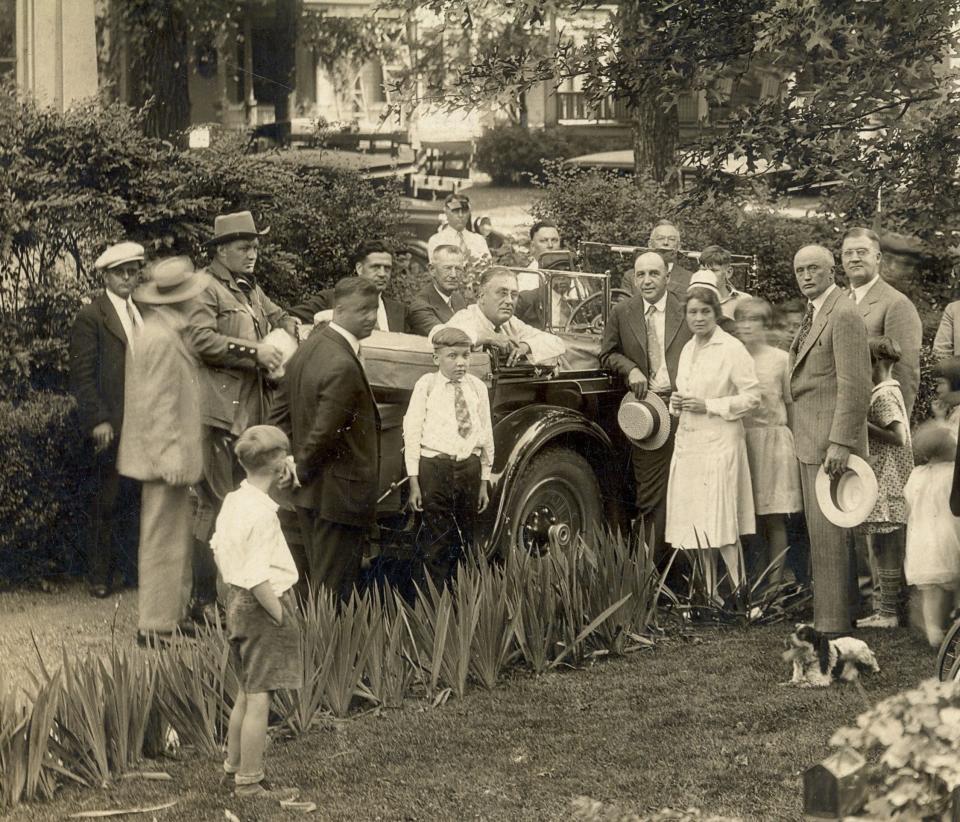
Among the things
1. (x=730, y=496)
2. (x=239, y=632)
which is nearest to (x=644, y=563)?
(x=730, y=496)

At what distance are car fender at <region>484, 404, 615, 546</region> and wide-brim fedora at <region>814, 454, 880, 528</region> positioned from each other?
1276mm

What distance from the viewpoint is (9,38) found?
437 inches

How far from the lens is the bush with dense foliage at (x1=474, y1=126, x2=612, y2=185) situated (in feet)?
44.4

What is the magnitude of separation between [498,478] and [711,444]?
1077 mm

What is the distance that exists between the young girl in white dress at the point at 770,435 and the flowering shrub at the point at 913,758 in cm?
417

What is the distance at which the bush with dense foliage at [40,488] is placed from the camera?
6.84 metres

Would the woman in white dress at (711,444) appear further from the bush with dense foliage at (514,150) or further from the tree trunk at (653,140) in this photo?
the bush with dense foliage at (514,150)

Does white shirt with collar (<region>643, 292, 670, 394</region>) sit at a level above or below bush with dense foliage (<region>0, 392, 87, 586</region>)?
above

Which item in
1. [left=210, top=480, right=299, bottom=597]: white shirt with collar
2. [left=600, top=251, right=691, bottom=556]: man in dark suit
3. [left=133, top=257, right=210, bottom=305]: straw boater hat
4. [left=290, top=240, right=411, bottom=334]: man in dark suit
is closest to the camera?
[left=210, top=480, right=299, bottom=597]: white shirt with collar

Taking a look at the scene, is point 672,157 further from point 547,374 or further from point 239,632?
point 239,632

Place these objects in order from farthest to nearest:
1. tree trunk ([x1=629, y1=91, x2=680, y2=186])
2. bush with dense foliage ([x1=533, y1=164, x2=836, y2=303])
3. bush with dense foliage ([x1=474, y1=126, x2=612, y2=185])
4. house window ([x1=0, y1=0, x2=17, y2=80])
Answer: bush with dense foliage ([x1=474, y1=126, x2=612, y2=185])
tree trunk ([x1=629, y1=91, x2=680, y2=186])
bush with dense foliage ([x1=533, y1=164, x2=836, y2=303])
house window ([x1=0, y1=0, x2=17, y2=80])

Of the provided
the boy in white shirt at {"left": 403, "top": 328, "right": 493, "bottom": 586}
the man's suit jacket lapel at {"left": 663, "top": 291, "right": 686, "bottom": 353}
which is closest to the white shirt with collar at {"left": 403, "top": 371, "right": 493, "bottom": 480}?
the boy in white shirt at {"left": 403, "top": 328, "right": 493, "bottom": 586}

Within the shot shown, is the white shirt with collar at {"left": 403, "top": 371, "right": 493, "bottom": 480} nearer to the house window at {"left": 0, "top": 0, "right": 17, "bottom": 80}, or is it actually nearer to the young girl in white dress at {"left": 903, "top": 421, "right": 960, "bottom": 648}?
the young girl in white dress at {"left": 903, "top": 421, "right": 960, "bottom": 648}

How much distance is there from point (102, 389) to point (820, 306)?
3.31 meters
